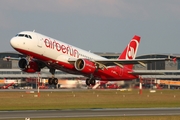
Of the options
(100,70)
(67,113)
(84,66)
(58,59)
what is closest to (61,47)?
(58,59)

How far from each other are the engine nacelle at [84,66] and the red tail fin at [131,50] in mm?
14455

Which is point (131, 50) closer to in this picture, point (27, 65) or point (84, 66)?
point (84, 66)

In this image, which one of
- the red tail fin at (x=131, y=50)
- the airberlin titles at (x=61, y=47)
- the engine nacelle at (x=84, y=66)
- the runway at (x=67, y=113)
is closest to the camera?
the runway at (x=67, y=113)

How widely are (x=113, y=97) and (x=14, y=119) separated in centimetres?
4553

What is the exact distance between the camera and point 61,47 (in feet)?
193

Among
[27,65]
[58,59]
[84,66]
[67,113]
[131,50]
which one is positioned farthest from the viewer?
[131,50]

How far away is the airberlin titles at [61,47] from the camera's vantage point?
188 ft

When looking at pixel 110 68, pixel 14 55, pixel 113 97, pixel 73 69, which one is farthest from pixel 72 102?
pixel 14 55

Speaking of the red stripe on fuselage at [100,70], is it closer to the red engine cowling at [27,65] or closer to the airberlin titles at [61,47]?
the airberlin titles at [61,47]

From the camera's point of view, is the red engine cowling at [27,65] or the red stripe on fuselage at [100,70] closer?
the red stripe on fuselage at [100,70]

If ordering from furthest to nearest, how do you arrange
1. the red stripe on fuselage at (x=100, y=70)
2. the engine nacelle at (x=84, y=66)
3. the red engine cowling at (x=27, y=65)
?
the engine nacelle at (x=84, y=66) → the red engine cowling at (x=27, y=65) → the red stripe on fuselage at (x=100, y=70)

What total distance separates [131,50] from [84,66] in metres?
18.2

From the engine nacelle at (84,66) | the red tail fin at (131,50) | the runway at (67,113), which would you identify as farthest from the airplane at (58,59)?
the red tail fin at (131,50)

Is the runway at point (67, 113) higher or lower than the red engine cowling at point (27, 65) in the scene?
lower
